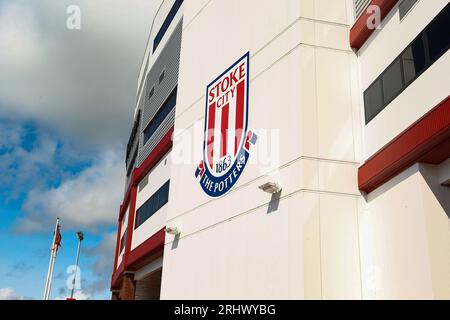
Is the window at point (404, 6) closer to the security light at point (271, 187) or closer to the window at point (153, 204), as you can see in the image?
the security light at point (271, 187)

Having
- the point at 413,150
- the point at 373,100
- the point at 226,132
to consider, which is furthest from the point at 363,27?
the point at 226,132

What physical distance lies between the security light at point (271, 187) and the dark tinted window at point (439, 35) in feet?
17.6

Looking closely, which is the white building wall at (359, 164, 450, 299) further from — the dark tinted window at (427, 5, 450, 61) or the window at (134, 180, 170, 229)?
the window at (134, 180, 170, 229)

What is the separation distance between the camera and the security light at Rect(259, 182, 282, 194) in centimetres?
1421

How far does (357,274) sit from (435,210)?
2.85 meters

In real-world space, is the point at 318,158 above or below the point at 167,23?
below

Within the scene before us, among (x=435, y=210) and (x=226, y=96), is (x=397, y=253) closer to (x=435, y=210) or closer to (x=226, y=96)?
(x=435, y=210)

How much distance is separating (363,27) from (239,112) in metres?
5.13

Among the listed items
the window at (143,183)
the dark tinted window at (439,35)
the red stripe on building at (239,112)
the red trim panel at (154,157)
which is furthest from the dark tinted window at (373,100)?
the window at (143,183)

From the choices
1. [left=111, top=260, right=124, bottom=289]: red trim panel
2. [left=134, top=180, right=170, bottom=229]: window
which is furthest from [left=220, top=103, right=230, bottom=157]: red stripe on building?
[left=111, top=260, right=124, bottom=289]: red trim panel

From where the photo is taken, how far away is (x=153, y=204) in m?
29.7

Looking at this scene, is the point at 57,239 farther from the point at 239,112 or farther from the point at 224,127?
the point at 239,112

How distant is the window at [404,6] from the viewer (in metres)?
12.9
